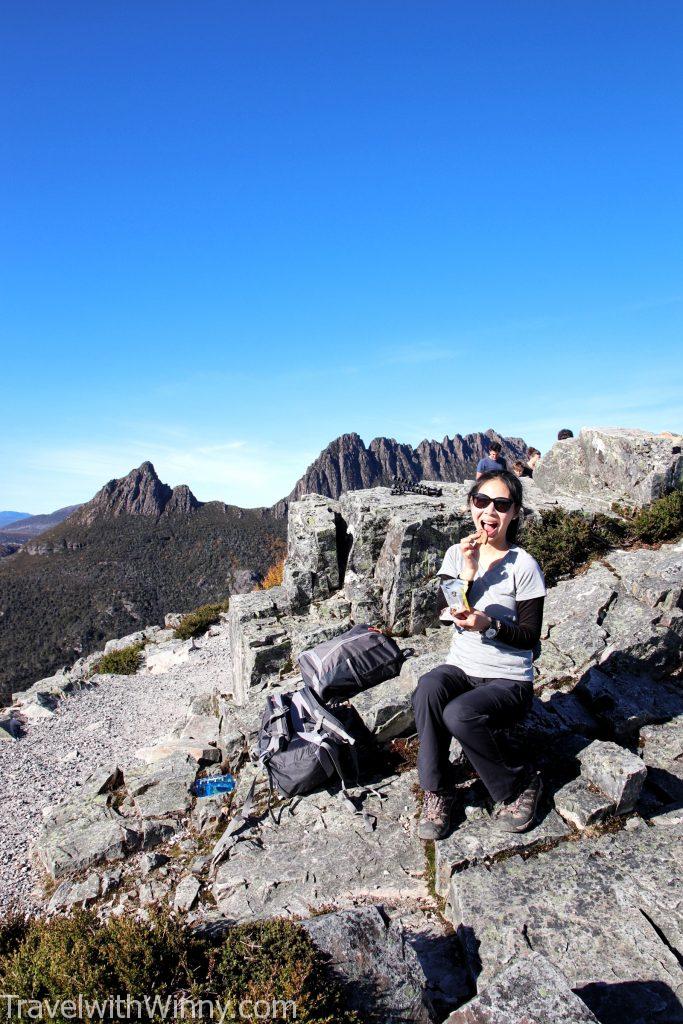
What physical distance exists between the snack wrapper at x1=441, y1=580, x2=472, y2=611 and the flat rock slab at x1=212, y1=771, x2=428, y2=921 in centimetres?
255

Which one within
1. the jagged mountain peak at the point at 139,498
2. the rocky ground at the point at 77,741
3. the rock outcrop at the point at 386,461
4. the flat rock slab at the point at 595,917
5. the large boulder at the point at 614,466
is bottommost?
the rocky ground at the point at 77,741

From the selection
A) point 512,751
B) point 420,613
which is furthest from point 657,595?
point 512,751

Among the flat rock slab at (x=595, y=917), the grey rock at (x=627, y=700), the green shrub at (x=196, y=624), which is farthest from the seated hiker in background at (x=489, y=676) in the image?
the green shrub at (x=196, y=624)

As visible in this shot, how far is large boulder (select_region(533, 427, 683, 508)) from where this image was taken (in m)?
11.8

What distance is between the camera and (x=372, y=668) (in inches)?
291

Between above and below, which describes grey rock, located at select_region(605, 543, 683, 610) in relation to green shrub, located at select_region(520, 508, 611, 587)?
below

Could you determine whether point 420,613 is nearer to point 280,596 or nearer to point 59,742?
point 280,596

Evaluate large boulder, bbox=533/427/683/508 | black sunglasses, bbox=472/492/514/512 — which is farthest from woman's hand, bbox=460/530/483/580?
large boulder, bbox=533/427/683/508

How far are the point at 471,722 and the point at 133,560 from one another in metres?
67.9

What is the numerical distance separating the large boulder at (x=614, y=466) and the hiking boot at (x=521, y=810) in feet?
28.1

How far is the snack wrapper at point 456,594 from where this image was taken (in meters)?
4.65

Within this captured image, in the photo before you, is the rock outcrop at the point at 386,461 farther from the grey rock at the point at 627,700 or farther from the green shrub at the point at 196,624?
the grey rock at the point at 627,700

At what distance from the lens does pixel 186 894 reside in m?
5.59

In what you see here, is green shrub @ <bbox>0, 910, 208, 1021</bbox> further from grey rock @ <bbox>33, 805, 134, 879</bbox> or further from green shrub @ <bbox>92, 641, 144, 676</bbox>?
green shrub @ <bbox>92, 641, 144, 676</bbox>
